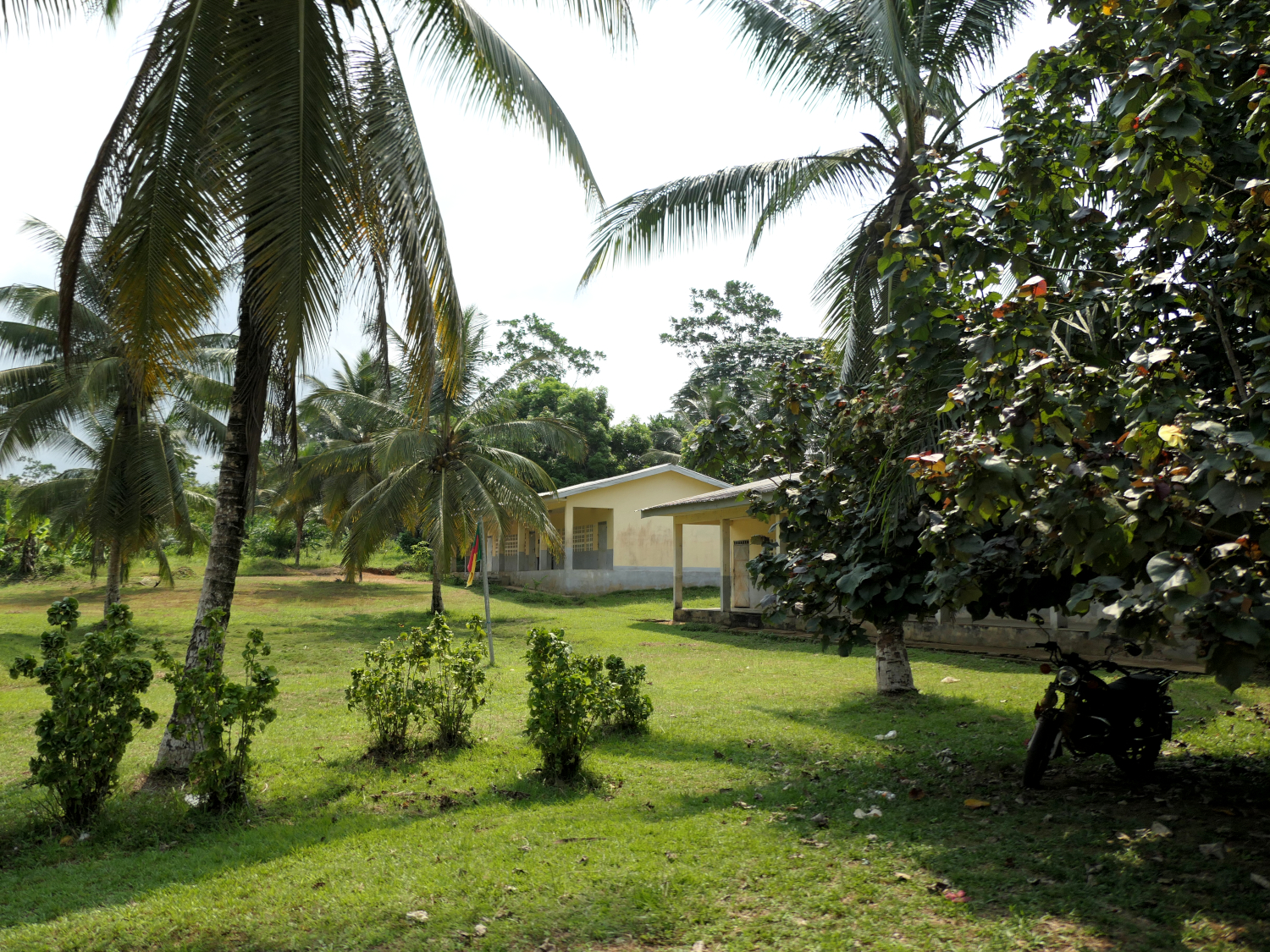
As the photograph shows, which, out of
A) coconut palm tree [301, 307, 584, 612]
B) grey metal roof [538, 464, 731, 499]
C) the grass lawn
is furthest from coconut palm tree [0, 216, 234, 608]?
grey metal roof [538, 464, 731, 499]

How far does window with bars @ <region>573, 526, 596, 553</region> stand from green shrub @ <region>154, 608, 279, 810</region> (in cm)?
2542

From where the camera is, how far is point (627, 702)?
26.2 feet

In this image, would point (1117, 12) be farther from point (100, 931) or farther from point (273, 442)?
point (273, 442)

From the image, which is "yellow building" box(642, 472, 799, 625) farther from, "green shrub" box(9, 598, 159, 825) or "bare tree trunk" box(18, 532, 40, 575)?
"bare tree trunk" box(18, 532, 40, 575)

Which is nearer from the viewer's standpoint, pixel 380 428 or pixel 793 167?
pixel 793 167

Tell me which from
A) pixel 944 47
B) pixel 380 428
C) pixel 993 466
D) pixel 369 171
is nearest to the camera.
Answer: pixel 993 466

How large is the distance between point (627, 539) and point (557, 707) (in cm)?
2311

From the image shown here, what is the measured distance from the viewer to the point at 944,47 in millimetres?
9164

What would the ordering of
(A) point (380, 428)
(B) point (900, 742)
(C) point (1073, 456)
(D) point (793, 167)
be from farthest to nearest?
(A) point (380, 428) → (D) point (793, 167) → (B) point (900, 742) → (C) point (1073, 456)

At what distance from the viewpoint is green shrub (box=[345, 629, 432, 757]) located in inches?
282

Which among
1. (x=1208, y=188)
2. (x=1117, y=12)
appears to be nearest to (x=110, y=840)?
(x=1208, y=188)

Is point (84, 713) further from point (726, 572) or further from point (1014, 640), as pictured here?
point (726, 572)

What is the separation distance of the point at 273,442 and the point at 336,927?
18.6ft

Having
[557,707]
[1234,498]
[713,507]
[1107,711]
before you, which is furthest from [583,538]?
[1234,498]
